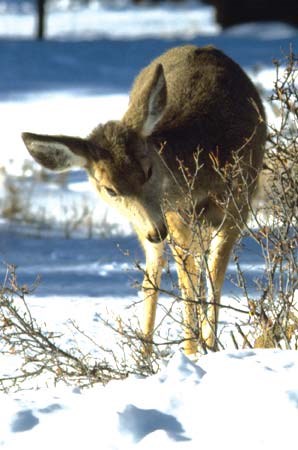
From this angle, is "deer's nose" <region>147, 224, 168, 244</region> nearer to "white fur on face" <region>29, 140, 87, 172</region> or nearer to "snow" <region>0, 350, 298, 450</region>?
"white fur on face" <region>29, 140, 87, 172</region>

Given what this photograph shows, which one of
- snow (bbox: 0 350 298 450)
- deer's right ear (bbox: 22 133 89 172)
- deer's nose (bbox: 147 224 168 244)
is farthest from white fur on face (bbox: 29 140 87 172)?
snow (bbox: 0 350 298 450)

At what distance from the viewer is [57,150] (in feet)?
26.0

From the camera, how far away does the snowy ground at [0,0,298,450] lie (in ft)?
17.0

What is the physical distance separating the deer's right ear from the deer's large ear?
440mm

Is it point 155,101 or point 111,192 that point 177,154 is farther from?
point 111,192

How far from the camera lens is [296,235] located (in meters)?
6.43

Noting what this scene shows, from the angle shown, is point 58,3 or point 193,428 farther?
point 58,3

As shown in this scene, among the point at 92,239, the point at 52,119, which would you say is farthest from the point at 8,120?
the point at 92,239

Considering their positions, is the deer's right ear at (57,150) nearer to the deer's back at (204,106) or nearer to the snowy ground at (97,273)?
the deer's back at (204,106)

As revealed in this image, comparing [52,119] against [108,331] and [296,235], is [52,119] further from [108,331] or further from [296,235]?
[296,235]

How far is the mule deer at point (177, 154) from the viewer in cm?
793

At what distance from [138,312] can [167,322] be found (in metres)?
0.30

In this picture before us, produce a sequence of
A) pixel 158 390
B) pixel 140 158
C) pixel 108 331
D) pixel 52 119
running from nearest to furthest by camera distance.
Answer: pixel 158 390 → pixel 140 158 → pixel 108 331 → pixel 52 119

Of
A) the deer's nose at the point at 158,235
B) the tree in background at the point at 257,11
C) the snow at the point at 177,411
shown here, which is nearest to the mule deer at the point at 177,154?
the deer's nose at the point at 158,235
